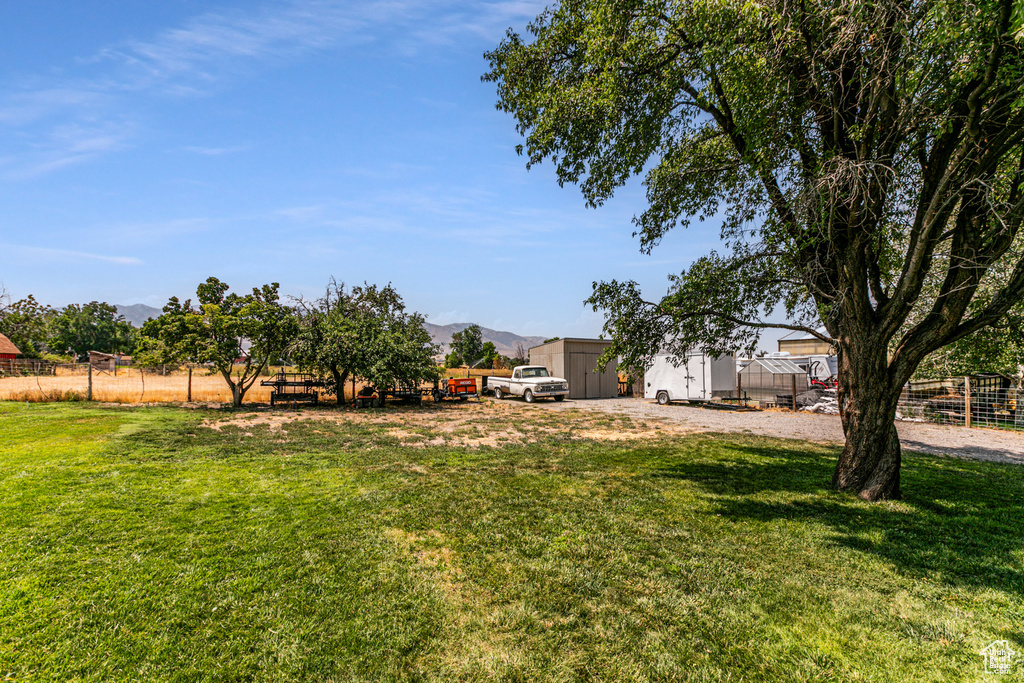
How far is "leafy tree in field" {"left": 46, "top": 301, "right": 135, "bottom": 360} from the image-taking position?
7281 centimetres

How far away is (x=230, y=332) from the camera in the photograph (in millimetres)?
17641

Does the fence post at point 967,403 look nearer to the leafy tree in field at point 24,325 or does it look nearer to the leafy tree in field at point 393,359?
the leafy tree in field at point 393,359

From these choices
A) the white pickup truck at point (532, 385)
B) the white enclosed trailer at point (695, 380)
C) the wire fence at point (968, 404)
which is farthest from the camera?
the white pickup truck at point (532, 385)

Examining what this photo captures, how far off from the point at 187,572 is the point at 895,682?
5.03m

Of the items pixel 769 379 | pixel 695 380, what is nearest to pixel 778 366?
pixel 769 379

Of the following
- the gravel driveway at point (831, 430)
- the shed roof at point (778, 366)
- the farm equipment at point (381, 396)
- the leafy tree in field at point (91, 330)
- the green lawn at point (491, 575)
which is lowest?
the gravel driveway at point (831, 430)

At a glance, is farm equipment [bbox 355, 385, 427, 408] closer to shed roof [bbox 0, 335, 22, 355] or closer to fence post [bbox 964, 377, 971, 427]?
fence post [bbox 964, 377, 971, 427]

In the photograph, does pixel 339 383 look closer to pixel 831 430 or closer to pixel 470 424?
pixel 470 424

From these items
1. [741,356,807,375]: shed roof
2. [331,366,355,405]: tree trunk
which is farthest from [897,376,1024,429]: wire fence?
[331,366,355,405]: tree trunk

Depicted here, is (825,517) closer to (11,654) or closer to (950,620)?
(950,620)

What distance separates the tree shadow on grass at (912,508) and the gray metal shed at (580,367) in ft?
54.8

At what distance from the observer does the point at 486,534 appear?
500cm

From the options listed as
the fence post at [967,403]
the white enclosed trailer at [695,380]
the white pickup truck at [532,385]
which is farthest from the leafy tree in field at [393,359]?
the fence post at [967,403]

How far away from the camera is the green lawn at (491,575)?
9.54ft
